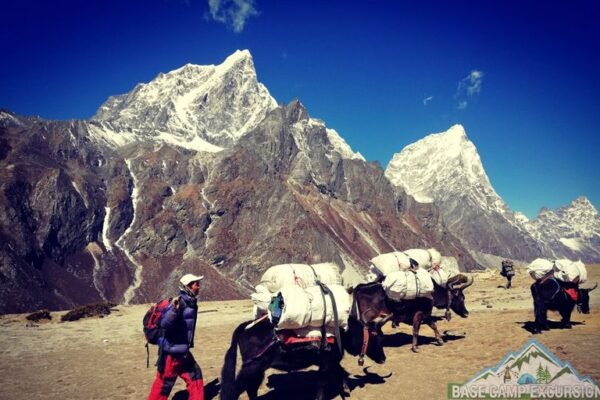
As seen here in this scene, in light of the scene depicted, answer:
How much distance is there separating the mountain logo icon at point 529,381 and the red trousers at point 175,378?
220 inches

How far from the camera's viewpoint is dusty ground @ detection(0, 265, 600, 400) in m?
10.1

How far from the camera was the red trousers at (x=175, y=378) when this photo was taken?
8062mm

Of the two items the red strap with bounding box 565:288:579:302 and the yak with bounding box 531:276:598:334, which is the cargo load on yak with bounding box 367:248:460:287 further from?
the red strap with bounding box 565:288:579:302

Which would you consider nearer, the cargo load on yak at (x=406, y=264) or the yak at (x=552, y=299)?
the cargo load on yak at (x=406, y=264)

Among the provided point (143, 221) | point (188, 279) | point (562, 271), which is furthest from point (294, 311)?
point (143, 221)

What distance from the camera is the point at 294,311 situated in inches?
337

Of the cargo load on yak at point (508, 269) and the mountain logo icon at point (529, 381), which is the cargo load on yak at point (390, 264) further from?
the cargo load on yak at point (508, 269)

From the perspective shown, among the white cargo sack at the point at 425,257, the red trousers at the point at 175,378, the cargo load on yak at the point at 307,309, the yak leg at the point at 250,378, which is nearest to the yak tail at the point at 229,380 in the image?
the yak leg at the point at 250,378

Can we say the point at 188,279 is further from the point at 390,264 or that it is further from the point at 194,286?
the point at 390,264

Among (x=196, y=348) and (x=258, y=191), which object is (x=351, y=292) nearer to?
(x=196, y=348)

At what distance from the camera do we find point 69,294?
98.5 m

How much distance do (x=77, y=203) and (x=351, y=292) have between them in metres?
136

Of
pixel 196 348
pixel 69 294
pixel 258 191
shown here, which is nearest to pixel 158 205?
pixel 258 191

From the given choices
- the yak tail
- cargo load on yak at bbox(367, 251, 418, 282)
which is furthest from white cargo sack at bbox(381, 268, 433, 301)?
the yak tail
